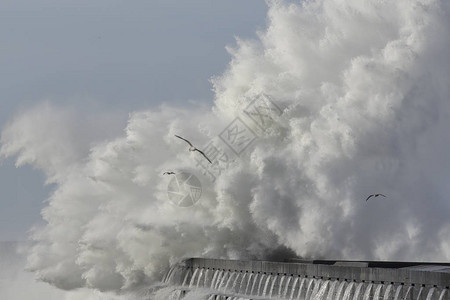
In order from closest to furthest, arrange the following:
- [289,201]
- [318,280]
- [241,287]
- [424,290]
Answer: [424,290] → [318,280] → [241,287] → [289,201]

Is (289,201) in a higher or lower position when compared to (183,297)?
higher

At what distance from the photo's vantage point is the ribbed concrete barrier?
31.6 meters

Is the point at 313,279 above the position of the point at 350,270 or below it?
above

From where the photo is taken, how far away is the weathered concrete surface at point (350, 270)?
3119cm

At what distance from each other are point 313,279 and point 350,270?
218cm

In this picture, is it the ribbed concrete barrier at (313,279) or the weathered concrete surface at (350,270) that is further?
the ribbed concrete barrier at (313,279)

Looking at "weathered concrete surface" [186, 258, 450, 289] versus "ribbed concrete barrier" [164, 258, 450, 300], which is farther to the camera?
"ribbed concrete barrier" [164, 258, 450, 300]

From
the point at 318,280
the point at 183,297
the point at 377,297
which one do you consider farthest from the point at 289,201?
the point at 377,297

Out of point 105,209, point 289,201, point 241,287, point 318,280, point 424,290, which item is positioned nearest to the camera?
point 424,290

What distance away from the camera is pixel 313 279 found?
119 ft

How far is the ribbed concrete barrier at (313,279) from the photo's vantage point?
1244 inches

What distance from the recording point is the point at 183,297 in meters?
42.2

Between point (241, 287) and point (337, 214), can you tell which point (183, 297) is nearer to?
point (241, 287)

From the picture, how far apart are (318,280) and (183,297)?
8.35 m
